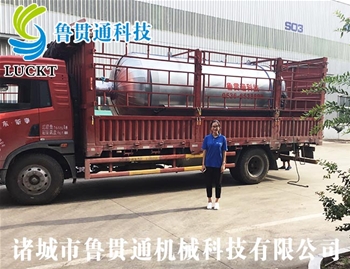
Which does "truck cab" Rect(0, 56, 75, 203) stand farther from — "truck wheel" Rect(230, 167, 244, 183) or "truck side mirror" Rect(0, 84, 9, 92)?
"truck wheel" Rect(230, 167, 244, 183)

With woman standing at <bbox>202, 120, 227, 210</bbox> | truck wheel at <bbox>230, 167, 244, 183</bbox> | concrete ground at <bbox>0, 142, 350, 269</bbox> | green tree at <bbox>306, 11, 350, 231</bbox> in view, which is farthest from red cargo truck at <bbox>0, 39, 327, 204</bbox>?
green tree at <bbox>306, 11, 350, 231</bbox>

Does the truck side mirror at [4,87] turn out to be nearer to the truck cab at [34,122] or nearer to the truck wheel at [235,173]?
the truck cab at [34,122]

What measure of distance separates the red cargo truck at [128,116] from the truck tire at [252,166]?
2cm

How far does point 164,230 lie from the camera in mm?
4902

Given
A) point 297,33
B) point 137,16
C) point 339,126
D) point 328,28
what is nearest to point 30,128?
point 339,126

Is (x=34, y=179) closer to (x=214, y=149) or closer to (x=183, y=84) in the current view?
(x=214, y=149)

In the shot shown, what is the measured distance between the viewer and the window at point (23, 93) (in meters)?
5.92

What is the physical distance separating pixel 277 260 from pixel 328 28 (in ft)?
78.2

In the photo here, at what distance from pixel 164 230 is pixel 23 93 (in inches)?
134

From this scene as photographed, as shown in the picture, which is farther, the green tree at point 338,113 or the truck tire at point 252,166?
the truck tire at point 252,166

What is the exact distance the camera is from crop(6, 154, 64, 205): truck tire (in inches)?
231

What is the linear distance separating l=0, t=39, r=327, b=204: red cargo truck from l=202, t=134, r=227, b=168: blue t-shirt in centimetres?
124

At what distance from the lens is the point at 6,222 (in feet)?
16.9

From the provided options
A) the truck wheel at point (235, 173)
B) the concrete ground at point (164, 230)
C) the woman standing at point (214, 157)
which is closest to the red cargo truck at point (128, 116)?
the truck wheel at point (235, 173)
